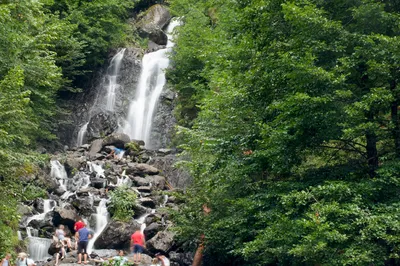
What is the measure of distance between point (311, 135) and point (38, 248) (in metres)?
12.3

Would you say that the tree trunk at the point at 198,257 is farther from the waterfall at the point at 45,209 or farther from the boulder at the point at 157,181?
the boulder at the point at 157,181

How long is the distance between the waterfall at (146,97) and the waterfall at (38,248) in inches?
570

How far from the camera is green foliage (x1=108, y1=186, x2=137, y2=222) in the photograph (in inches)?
738

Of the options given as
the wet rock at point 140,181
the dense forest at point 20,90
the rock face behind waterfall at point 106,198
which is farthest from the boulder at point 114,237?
the wet rock at point 140,181

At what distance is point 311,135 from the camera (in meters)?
10.9

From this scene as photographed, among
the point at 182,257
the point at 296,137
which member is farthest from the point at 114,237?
the point at 296,137

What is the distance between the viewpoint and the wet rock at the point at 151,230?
18.0 meters

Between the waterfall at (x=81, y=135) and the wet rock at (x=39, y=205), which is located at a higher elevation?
the waterfall at (x=81, y=135)

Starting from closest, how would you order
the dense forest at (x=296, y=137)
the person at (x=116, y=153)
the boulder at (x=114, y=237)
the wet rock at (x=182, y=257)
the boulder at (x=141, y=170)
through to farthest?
1. the dense forest at (x=296, y=137)
2. the wet rock at (x=182, y=257)
3. the boulder at (x=114, y=237)
4. the boulder at (x=141, y=170)
5. the person at (x=116, y=153)

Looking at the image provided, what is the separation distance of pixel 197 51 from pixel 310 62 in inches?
724

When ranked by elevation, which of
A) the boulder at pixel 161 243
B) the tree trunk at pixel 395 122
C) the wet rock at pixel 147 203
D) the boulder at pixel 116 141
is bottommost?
the boulder at pixel 161 243

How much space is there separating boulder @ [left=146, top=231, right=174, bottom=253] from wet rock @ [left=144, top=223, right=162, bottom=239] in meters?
0.79

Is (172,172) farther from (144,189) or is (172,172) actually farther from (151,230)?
(151,230)

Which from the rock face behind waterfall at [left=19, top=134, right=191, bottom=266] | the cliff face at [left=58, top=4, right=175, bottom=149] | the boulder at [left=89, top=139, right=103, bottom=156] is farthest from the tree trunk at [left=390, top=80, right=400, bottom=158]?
the boulder at [left=89, top=139, right=103, bottom=156]
